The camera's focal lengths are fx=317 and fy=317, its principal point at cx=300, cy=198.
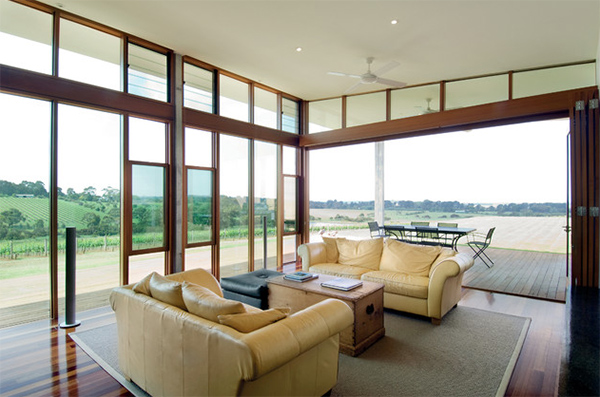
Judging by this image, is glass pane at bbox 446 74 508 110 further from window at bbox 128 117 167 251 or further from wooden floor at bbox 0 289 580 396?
window at bbox 128 117 167 251

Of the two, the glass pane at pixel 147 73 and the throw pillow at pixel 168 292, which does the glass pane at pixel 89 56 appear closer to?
the glass pane at pixel 147 73

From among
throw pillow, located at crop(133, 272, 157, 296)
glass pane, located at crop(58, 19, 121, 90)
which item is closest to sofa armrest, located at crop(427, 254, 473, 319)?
throw pillow, located at crop(133, 272, 157, 296)

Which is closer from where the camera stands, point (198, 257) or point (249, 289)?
point (249, 289)

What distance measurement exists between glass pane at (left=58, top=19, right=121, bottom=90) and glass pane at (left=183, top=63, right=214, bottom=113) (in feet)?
3.45

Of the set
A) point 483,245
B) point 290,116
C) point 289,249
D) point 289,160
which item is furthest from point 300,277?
point 483,245

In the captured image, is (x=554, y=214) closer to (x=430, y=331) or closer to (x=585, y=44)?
(x=585, y=44)

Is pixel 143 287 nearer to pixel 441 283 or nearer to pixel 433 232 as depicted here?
pixel 441 283

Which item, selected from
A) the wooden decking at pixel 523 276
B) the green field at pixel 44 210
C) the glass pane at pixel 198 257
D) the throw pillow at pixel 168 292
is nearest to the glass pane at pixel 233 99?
the glass pane at pixel 198 257

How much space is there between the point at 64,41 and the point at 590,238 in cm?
780

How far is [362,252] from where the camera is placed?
4.81 m

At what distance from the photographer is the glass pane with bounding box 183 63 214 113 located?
538cm

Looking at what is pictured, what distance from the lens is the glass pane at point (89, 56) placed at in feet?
13.4

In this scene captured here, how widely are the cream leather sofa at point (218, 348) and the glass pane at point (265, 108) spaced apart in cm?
484

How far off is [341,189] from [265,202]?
10.4 ft
